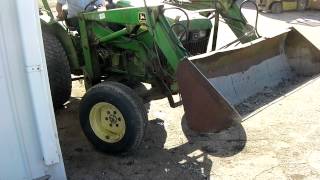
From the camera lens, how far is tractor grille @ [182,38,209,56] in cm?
582

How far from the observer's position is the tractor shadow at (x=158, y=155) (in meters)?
4.82

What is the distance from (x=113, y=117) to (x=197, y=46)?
5.07ft

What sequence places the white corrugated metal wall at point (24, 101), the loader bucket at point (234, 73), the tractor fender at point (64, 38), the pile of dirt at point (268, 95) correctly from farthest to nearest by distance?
the tractor fender at point (64, 38)
the pile of dirt at point (268, 95)
the loader bucket at point (234, 73)
the white corrugated metal wall at point (24, 101)

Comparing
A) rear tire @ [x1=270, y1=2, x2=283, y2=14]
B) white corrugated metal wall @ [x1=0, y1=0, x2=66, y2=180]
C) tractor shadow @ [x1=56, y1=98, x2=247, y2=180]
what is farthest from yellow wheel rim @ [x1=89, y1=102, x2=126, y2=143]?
rear tire @ [x1=270, y1=2, x2=283, y2=14]

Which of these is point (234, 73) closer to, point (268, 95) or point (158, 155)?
point (268, 95)

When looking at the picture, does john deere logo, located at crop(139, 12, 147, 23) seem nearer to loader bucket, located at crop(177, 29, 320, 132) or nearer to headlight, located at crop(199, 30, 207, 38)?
loader bucket, located at crop(177, 29, 320, 132)

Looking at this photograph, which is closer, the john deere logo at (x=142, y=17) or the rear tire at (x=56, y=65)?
the john deere logo at (x=142, y=17)

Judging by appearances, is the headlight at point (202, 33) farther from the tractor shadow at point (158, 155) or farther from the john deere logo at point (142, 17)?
the tractor shadow at point (158, 155)

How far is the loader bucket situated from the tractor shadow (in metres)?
0.43

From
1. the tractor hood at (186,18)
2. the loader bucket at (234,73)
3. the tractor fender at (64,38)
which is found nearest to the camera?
the loader bucket at (234,73)

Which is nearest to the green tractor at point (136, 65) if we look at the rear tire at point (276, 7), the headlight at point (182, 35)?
the headlight at point (182, 35)

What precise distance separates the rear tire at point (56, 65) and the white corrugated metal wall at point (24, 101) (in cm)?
211

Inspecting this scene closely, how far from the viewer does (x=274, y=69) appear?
639 centimetres

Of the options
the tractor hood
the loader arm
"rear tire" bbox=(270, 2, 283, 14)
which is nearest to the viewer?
the tractor hood
